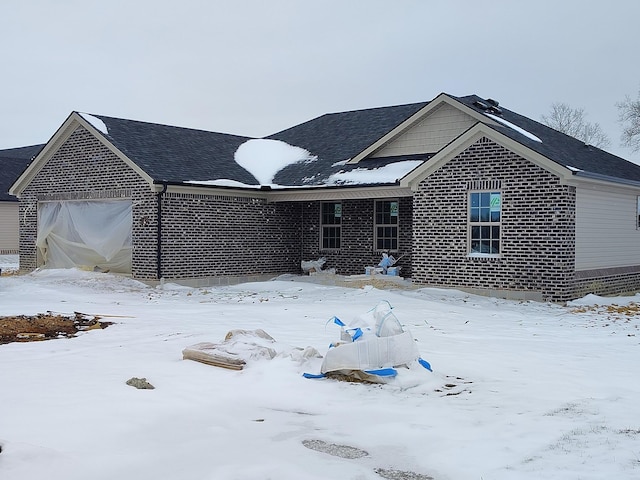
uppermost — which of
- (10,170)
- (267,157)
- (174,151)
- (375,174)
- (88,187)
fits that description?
(10,170)

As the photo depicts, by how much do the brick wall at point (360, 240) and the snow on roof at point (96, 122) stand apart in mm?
7070

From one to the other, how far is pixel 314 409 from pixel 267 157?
19532mm

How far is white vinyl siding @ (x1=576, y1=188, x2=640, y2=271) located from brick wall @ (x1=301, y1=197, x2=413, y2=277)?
5.42 metres

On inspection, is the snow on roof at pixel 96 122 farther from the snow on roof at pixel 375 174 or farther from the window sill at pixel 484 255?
the window sill at pixel 484 255

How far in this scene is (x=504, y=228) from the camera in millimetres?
17219

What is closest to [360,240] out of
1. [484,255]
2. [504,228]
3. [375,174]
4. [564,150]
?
[375,174]

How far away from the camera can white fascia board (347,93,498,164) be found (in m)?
19.7

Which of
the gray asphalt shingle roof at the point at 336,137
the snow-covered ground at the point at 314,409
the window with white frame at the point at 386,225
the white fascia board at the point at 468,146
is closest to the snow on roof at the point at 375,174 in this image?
the gray asphalt shingle roof at the point at 336,137

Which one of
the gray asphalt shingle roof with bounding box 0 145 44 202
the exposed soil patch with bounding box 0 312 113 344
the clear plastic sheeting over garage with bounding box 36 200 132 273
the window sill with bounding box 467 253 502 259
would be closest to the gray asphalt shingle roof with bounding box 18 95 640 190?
the clear plastic sheeting over garage with bounding box 36 200 132 273

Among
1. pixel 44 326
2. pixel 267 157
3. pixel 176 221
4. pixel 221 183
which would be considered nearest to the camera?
pixel 44 326

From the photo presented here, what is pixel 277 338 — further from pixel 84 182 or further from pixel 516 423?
pixel 84 182

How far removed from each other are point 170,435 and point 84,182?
17.6 m

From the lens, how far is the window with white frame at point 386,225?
72.1 ft

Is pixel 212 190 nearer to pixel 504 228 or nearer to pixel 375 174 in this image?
pixel 375 174
